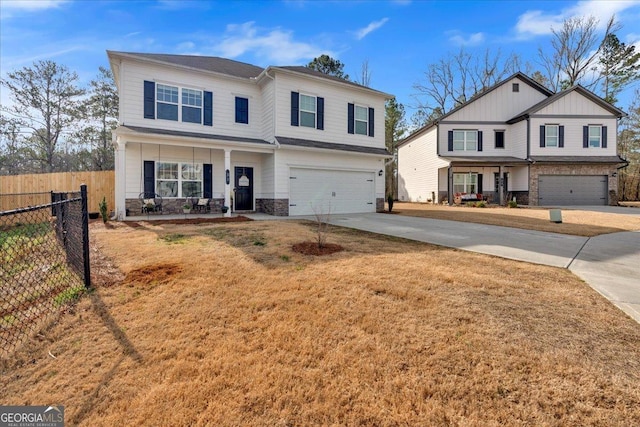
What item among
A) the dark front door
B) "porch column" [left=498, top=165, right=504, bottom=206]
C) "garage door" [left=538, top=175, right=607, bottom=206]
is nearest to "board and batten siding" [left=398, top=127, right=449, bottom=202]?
"porch column" [left=498, top=165, right=504, bottom=206]

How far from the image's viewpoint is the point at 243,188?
13992 millimetres

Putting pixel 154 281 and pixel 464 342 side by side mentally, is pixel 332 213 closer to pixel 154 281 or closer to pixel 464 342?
pixel 154 281

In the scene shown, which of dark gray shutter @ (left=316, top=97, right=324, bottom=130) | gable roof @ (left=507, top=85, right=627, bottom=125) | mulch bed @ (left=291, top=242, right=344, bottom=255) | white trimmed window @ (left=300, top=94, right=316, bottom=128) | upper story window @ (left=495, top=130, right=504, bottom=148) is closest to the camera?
mulch bed @ (left=291, top=242, right=344, bottom=255)

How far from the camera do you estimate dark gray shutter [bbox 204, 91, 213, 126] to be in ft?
42.3

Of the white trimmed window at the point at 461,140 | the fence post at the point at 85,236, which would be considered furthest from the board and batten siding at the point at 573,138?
the fence post at the point at 85,236

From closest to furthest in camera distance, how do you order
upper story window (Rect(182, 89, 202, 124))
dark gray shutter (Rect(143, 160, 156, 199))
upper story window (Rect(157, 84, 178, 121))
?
1. dark gray shutter (Rect(143, 160, 156, 199))
2. upper story window (Rect(157, 84, 178, 121))
3. upper story window (Rect(182, 89, 202, 124))

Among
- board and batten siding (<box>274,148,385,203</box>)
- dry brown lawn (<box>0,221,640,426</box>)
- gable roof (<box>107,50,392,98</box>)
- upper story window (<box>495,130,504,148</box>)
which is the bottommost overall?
dry brown lawn (<box>0,221,640,426</box>)

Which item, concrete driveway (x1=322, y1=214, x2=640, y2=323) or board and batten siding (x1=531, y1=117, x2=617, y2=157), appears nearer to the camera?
concrete driveway (x1=322, y1=214, x2=640, y2=323)

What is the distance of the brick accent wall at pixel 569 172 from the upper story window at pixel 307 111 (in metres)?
15.8

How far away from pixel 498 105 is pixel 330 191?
1646cm

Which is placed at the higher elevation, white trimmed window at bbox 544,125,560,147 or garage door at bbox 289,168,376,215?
white trimmed window at bbox 544,125,560,147

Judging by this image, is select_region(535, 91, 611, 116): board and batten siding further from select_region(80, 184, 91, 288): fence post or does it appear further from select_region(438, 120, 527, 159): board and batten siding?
select_region(80, 184, 91, 288): fence post

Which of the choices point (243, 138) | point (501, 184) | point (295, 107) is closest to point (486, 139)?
point (501, 184)

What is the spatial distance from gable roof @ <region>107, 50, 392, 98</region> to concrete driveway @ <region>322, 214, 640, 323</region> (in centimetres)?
821
